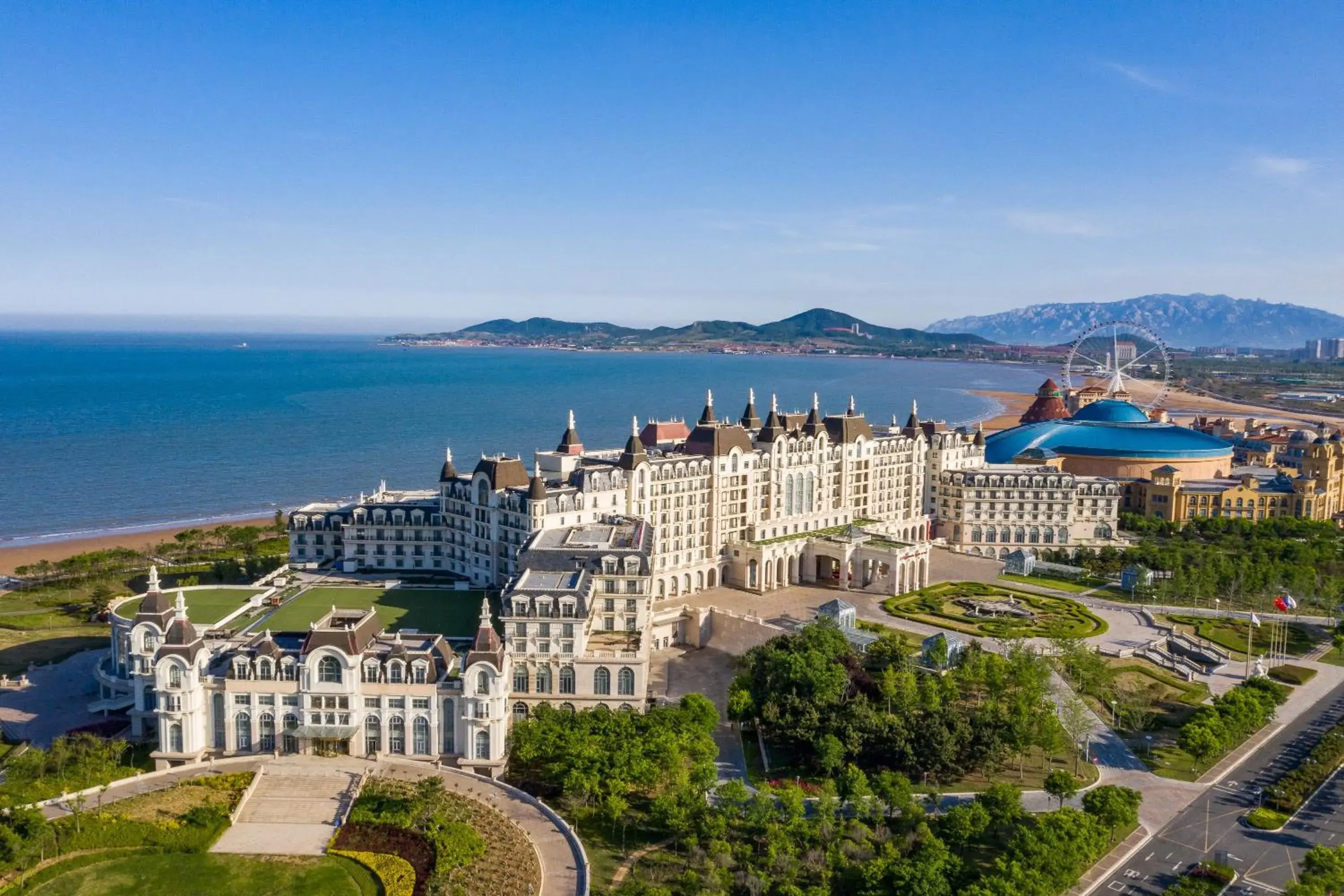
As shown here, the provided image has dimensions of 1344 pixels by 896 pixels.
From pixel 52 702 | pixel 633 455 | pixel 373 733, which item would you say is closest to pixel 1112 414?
pixel 633 455

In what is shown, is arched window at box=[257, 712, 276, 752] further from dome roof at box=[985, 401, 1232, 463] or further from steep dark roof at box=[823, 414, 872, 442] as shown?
dome roof at box=[985, 401, 1232, 463]

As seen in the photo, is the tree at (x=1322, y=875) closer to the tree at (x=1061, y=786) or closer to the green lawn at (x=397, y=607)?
the tree at (x=1061, y=786)

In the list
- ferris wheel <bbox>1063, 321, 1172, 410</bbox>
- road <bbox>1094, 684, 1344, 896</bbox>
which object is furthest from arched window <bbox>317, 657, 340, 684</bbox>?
ferris wheel <bbox>1063, 321, 1172, 410</bbox>

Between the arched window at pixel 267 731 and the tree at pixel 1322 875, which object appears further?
the arched window at pixel 267 731

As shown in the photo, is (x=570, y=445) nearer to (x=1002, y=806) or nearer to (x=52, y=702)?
(x=52, y=702)

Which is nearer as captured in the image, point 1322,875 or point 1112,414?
point 1322,875

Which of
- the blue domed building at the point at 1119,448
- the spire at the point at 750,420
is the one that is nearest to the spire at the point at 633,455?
the spire at the point at 750,420
